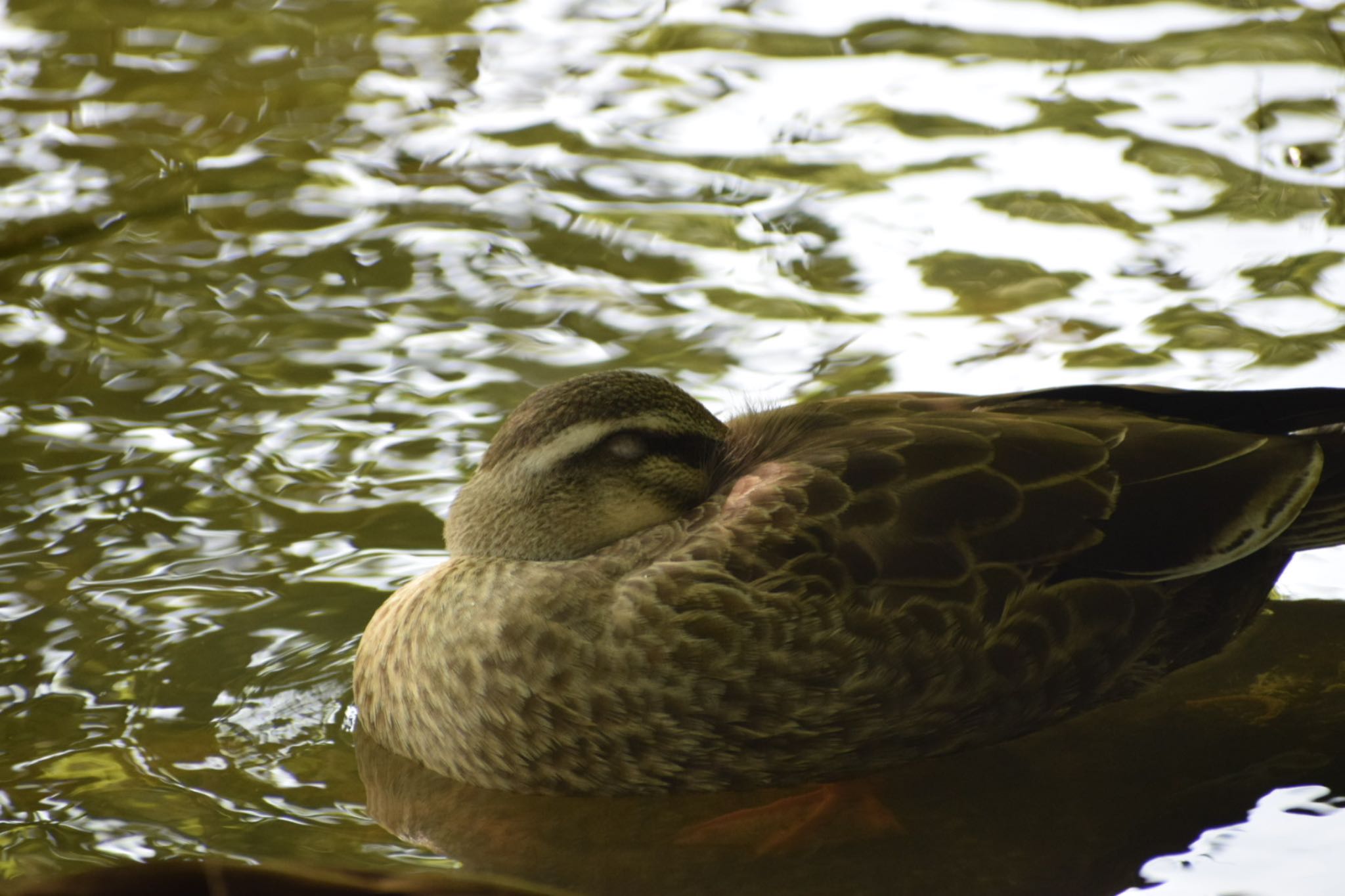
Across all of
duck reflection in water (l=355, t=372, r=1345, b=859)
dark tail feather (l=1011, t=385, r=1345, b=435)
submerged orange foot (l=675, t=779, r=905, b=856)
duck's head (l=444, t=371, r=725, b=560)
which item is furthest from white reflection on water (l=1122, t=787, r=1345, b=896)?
duck's head (l=444, t=371, r=725, b=560)

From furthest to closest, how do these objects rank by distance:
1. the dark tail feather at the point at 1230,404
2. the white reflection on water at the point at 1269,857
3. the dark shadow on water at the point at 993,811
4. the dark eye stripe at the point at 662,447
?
the dark tail feather at the point at 1230,404 < the dark eye stripe at the point at 662,447 < the dark shadow on water at the point at 993,811 < the white reflection on water at the point at 1269,857

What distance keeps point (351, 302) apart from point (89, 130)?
2.53 meters

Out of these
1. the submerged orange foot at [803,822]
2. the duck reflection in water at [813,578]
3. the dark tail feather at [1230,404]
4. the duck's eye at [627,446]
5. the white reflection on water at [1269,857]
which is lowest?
the submerged orange foot at [803,822]

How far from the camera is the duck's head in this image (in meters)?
4.75

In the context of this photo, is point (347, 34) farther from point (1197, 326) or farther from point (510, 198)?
point (1197, 326)

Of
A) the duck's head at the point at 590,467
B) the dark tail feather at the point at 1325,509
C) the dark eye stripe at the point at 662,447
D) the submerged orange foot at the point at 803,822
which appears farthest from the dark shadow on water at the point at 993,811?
the dark eye stripe at the point at 662,447

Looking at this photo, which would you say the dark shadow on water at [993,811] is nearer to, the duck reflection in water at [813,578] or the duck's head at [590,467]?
the duck reflection in water at [813,578]

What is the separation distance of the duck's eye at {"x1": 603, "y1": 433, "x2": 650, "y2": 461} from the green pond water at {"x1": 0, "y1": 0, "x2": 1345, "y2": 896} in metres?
1.11

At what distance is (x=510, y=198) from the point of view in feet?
26.4

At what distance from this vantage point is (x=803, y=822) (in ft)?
15.3

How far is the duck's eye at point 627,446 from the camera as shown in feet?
15.6

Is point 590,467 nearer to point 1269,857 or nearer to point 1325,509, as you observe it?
point 1269,857

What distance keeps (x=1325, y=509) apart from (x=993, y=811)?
4.56ft

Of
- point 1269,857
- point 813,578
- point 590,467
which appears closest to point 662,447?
point 590,467
